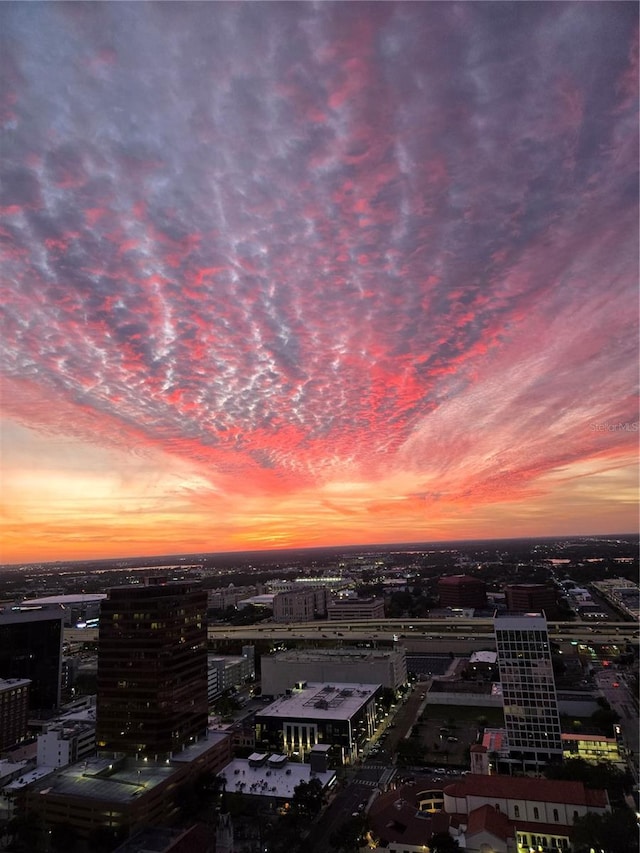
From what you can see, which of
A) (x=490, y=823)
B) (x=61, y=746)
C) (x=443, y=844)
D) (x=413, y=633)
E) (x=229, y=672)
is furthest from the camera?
(x=413, y=633)

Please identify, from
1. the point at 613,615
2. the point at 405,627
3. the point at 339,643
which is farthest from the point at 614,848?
the point at 613,615

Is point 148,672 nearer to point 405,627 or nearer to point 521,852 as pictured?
point 521,852

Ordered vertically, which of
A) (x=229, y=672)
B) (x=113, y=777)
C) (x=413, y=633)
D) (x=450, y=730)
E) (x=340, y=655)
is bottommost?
(x=450, y=730)

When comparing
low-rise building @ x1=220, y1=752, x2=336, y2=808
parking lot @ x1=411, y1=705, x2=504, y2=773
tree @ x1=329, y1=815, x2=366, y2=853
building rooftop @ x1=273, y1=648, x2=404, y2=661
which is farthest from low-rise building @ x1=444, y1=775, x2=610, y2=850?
building rooftop @ x1=273, y1=648, x2=404, y2=661

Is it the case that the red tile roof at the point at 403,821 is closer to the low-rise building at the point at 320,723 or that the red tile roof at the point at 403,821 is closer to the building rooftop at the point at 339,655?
the low-rise building at the point at 320,723

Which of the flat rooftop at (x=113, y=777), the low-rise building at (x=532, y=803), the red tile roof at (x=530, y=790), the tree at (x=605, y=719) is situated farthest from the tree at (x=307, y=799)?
the tree at (x=605, y=719)

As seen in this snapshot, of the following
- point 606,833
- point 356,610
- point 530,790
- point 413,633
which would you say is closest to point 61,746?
point 530,790

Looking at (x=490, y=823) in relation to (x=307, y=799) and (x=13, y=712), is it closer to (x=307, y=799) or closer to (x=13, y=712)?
(x=307, y=799)
